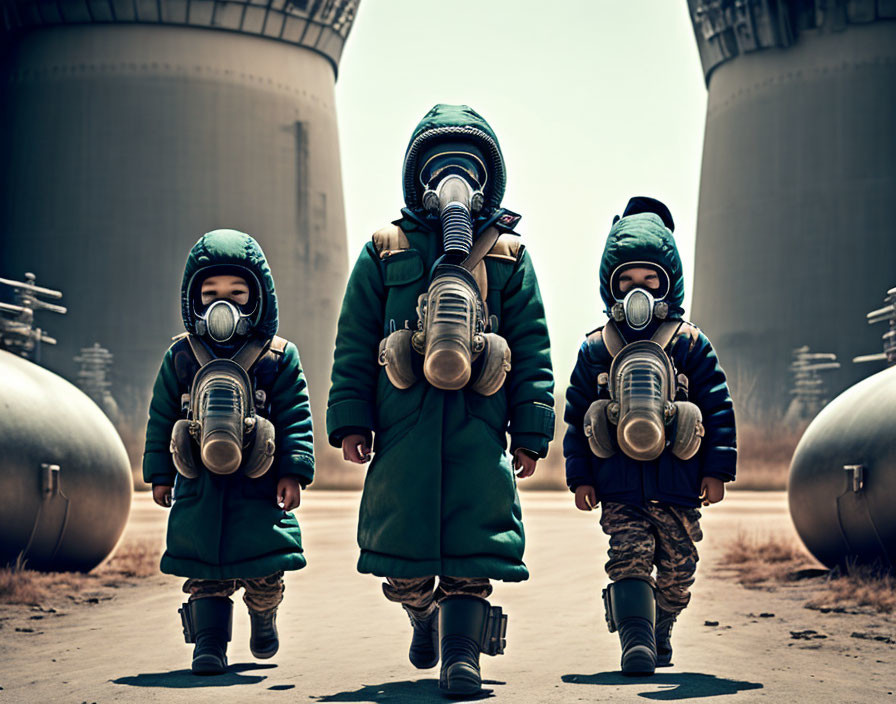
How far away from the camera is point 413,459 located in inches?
223

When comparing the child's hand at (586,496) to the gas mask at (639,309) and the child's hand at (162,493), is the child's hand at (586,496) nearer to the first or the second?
the gas mask at (639,309)

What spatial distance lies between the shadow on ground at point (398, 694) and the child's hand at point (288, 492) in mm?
921

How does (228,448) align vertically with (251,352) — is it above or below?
below

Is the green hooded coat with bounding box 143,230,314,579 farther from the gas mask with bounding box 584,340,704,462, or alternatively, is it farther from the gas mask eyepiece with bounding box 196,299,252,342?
the gas mask with bounding box 584,340,704,462

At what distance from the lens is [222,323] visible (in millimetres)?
6137

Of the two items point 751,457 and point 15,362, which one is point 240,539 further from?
point 751,457

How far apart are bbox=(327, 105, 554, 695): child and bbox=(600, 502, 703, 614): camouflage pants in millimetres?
584

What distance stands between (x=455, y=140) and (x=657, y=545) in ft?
6.53

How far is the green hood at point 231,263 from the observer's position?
6.22 m

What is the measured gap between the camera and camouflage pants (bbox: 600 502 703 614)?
6.03 m

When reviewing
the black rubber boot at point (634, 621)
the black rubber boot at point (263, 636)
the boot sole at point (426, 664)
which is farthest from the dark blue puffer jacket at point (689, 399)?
the black rubber boot at point (263, 636)

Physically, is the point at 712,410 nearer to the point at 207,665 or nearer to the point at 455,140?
the point at 455,140

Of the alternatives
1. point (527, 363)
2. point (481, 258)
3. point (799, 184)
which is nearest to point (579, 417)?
point (527, 363)

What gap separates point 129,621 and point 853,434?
4.83m
